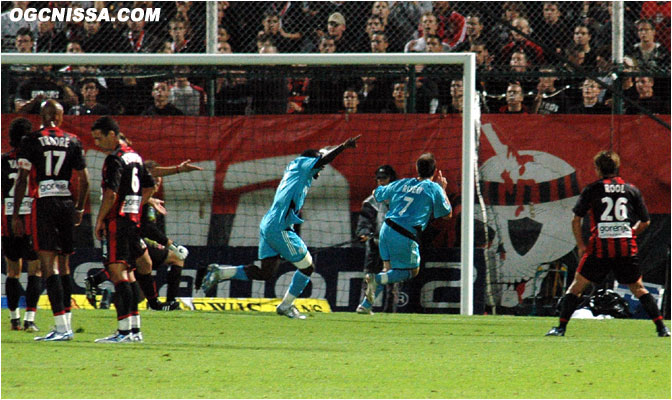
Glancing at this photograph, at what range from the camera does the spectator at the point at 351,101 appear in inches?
576

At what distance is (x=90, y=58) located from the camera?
13.7 metres

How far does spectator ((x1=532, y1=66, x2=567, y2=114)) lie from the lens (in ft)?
47.3

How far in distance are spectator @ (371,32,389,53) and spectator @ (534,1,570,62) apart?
6.62ft

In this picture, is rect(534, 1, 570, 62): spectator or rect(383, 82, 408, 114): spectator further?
rect(383, 82, 408, 114): spectator

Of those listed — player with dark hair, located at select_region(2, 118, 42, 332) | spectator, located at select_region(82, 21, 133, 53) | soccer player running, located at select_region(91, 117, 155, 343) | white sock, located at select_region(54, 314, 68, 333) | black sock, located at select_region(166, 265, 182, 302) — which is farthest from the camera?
spectator, located at select_region(82, 21, 133, 53)

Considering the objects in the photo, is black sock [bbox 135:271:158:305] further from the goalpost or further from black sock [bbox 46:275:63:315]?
the goalpost

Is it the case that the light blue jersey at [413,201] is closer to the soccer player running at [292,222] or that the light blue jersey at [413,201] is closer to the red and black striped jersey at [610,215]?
the soccer player running at [292,222]

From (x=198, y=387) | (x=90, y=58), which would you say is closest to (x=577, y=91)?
(x=90, y=58)

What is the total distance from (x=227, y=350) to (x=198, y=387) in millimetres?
2122

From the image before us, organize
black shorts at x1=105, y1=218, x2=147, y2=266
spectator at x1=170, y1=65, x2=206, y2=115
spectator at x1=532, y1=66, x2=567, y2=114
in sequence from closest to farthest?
black shorts at x1=105, y1=218, x2=147, y2=266, spectator at x1=532, y1=66, x2=567, y2=114, spectator at x1=170, y1=65, x2=206, y2=115

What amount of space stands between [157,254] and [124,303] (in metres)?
3.98

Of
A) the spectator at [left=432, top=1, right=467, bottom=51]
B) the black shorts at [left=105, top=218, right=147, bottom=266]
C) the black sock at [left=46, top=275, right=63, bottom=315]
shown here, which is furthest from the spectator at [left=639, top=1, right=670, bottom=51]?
the black sock at [left=46, top=275, right=63, bottom=315]

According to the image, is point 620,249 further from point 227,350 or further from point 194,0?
point 194,0

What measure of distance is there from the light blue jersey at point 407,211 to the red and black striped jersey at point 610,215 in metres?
2.07
